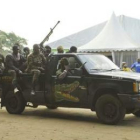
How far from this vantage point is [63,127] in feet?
25.9

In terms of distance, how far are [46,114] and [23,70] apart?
1.46 meters

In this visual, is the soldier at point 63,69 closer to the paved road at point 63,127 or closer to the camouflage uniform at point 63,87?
the camouflage uniform at point 63,87

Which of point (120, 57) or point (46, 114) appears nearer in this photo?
point (46, 114)

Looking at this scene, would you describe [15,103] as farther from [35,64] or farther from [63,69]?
[63,69]

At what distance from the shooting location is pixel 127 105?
7.84 meters

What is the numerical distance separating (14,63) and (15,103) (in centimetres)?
117

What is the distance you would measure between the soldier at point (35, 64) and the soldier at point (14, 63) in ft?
1.22

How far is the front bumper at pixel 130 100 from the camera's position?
770 cm

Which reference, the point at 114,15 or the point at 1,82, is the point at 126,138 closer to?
the point at 1,82

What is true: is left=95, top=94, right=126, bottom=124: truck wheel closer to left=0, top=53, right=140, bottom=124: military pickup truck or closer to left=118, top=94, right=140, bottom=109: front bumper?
left=0, top=53, right=140, bottom=124: military pickup truck

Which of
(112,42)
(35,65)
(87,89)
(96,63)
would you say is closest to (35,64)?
(35,65)

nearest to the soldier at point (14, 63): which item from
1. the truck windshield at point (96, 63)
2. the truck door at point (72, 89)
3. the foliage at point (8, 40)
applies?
the truck door at point (72, 89)

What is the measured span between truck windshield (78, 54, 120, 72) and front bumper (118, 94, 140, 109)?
116 centimetres

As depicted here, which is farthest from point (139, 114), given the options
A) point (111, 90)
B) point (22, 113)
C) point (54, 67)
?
point (22, 113)
